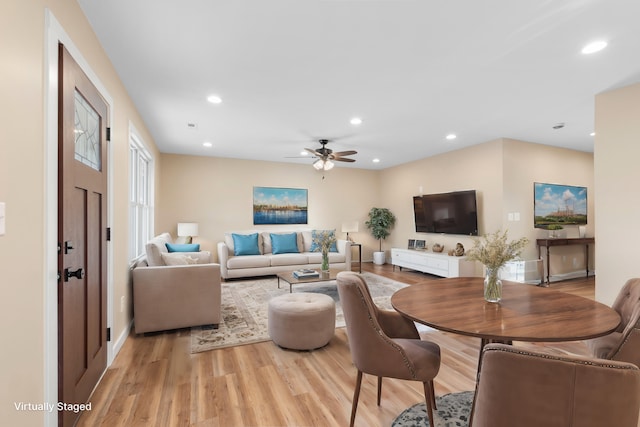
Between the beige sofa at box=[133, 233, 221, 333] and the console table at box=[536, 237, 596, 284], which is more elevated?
the console table at box=[536, 237, 596, 284]

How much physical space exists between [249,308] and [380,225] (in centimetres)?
452

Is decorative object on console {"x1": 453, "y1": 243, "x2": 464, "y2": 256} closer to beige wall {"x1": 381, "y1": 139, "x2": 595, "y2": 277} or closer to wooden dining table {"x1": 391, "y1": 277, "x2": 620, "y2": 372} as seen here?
beige wall {"x1": 381, "y1": 139, "x2": 595, "y2": 277}

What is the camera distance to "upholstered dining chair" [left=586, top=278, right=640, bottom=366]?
1377 millimetres

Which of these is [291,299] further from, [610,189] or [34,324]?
[610,189]

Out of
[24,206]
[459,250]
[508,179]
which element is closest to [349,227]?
[459,250]

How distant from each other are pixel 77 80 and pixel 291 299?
2374 mm

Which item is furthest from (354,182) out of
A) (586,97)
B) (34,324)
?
(34,324)

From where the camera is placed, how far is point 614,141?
3.07 m

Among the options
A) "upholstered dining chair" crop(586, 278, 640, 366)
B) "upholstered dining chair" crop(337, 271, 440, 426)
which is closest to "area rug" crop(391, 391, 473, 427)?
"upholstered dining chair" crop(337, 271, 440, 426)

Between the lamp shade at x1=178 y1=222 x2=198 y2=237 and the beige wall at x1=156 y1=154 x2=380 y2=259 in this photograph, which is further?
the beige wall at x1=156 y1=154 x2=380 y2=259

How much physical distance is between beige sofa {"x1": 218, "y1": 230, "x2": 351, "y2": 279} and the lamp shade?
567 millimetres

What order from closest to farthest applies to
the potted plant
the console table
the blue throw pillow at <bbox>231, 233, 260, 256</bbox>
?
the console table → the blue throw pillow at <bbox>231, 233, 260, 256</bbox> → the potted plant

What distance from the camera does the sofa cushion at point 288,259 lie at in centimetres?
574

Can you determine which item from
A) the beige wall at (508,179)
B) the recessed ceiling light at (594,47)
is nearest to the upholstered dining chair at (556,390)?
the recessed ceiling light at (594,47)
